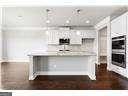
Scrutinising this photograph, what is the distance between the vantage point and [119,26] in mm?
6402

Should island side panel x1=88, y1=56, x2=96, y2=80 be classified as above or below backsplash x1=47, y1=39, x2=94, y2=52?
below

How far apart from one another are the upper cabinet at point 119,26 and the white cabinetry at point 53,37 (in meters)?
3.54

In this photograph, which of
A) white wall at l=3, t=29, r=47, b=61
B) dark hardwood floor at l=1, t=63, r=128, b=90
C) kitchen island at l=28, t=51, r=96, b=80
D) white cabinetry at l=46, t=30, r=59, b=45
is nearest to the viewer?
dark hardwood floor at l=1, t=63, r=128, b=90

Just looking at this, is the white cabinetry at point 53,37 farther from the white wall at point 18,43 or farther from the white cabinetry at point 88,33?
the white cabinetry at point 88,33

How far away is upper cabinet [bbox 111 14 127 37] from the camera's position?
5.95 metres

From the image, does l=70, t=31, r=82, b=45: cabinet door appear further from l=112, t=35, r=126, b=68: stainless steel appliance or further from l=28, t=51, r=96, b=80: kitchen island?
l=28, t=51, r=96, b=80: kitchen island

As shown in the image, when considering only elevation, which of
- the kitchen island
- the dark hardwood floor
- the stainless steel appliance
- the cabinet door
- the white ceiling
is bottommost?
the dark hardwood floor

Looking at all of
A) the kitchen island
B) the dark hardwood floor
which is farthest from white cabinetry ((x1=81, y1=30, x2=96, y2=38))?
the dark hardwood floor

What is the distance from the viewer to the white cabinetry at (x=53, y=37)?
32.4 feet

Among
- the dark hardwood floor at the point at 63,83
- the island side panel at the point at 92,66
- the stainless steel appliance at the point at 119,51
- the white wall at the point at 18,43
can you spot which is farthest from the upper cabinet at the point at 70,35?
the dark hardwood floor at the point at 63,83

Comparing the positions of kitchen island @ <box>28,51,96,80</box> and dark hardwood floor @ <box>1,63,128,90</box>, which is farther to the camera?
kitchen island @ <box>28,51,96,80</box>

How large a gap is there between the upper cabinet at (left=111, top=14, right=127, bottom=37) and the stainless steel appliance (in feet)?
0.54
